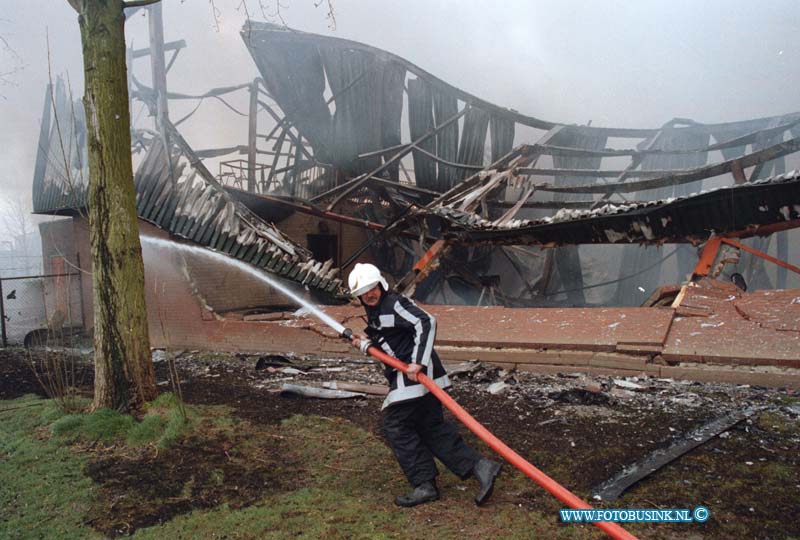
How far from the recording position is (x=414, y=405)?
3215 millimetres

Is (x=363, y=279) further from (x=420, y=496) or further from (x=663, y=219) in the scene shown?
(x=663, y=219)

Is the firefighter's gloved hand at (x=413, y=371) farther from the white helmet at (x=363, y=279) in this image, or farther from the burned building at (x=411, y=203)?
the burned building at (x=411, y=203)

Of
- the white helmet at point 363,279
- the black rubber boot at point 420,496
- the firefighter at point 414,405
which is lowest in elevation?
the black rubber boot at point 420,496

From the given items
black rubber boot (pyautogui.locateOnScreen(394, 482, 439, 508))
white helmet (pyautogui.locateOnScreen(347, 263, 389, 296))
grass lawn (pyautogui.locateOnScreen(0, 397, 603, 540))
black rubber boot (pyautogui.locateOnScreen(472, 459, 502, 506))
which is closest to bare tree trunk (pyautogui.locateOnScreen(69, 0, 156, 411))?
grass lawn (pyautogui.locateOnScreen(0, 397, 603, 540))


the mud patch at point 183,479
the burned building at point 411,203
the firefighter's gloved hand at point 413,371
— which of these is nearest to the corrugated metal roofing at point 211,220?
the burned building at point 411,203

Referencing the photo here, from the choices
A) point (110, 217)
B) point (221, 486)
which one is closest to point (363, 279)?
point (221, 486)

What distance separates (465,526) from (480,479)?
12.8 inches

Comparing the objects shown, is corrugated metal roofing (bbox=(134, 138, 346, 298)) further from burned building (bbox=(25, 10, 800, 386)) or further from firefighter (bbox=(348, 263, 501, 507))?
firefighter (bbox=(348, 263, 501, 507))

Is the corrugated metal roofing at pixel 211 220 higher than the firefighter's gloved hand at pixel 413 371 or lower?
higher

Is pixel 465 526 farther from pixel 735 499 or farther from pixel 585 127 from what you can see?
pixel 585 127

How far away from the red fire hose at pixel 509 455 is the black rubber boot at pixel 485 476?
0.66ft

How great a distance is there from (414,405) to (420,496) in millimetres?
519

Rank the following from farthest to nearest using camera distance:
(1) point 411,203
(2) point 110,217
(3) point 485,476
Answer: (1) point 411,203, (2) point 110,217, (3) point 485,476

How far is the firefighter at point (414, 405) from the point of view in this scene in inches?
121
